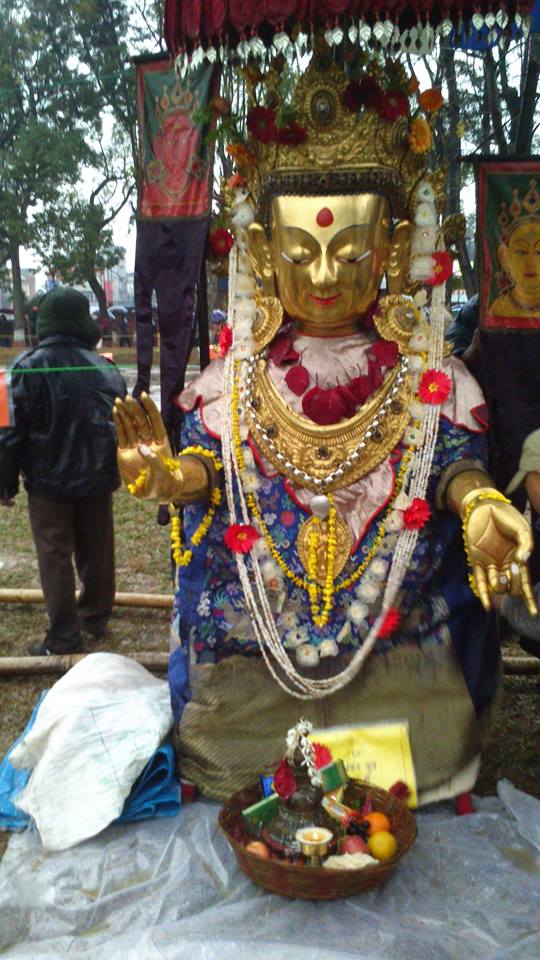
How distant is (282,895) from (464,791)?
0.77m

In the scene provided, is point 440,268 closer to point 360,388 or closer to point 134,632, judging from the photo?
point 360,388

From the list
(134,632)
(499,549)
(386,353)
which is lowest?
(134,632)

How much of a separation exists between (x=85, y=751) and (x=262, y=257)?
5.74ft

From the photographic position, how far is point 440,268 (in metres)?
2.96

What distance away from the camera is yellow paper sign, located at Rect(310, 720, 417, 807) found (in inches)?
114

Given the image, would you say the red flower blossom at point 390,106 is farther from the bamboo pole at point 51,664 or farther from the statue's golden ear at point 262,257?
the bamboo pole at point 51,664

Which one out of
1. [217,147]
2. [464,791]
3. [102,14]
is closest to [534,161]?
[217,147]

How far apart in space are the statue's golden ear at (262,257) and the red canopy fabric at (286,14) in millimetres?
578

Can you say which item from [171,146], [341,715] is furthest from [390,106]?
[341,715]

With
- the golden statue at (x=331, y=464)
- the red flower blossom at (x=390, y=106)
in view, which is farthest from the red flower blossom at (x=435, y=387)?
the red flower blossom at (x=390, y=106)

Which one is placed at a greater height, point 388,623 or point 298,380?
point 298,380

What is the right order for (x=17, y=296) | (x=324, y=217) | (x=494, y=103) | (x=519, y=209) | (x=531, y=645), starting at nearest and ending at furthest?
(x=324, y=217) → (x=519, y=209) → (x=531, y=645) → (x=494, y=103) → (x=17, y=296)

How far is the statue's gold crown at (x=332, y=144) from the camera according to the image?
2783mm

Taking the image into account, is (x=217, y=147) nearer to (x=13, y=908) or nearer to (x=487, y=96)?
(x=487, y=96)
